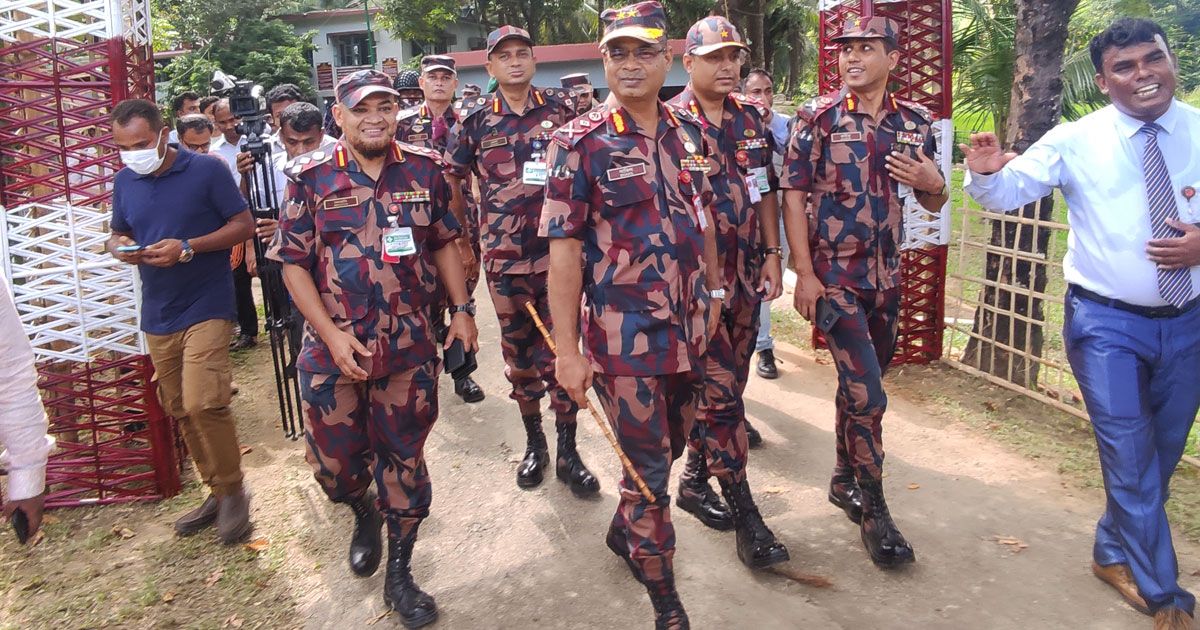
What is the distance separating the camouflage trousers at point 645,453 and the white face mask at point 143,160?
2.64m

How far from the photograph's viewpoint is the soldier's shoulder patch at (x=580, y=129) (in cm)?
305

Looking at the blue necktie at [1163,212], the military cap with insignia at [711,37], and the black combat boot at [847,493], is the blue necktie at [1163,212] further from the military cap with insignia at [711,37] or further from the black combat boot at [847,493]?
the military cap with insignia at [711,37]

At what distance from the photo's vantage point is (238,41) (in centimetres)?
3244

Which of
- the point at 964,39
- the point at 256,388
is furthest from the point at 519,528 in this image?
the point at 964,39

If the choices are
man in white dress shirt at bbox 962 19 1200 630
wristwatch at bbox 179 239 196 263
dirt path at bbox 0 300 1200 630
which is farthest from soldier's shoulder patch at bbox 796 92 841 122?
wristwatch at bbox 179 239 196 263

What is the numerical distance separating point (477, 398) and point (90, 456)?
2.44 m

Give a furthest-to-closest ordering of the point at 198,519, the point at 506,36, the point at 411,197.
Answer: the point at 506,36 < the point at 198,519 < the point at 411,197

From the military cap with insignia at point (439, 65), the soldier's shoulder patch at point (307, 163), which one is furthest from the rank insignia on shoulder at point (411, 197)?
the military cap with insignia at point (439, 65)

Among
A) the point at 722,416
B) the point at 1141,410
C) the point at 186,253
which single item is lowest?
the point at 722,416

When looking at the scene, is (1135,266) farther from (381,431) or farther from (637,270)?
(381,431)

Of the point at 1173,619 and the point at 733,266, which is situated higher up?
the point at 733,266

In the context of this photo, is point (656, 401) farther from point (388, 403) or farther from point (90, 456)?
point (90, 456)

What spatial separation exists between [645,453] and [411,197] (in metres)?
1.43

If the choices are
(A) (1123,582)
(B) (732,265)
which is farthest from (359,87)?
(A) (1123,582)
